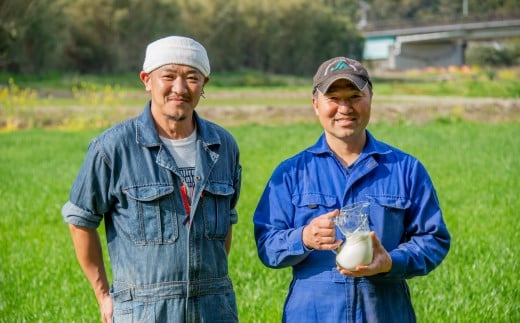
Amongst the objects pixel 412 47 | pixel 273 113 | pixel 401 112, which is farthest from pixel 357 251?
pixel 412 47

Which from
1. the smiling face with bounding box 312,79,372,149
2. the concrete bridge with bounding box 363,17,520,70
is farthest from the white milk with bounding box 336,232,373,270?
the concrete bridge with bounding box 363,17,520,70

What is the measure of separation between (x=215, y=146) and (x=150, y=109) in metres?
0.32

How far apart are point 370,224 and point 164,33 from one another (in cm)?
5113

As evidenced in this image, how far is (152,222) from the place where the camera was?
3.25 metres

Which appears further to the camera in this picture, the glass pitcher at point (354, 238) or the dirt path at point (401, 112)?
the dirt path at point (401, 112)

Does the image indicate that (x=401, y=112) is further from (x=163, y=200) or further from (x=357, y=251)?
(x=357, y=251)

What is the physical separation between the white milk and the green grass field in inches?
110

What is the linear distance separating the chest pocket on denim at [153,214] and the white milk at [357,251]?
2.48 ft

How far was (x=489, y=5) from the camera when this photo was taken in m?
117

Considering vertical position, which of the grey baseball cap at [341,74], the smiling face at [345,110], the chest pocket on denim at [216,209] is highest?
the grey baseball cap at [341,74]

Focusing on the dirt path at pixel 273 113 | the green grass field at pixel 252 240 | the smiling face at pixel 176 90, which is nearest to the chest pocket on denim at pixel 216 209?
the smiling face at pixel 176 90

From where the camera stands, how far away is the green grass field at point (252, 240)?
5.96m

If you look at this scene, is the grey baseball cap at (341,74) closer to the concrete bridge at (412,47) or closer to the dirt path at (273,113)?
the dirt path at (273,113)

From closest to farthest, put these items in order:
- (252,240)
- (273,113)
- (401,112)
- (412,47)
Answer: (252,240), (401,112), (273,113), (412,47)
